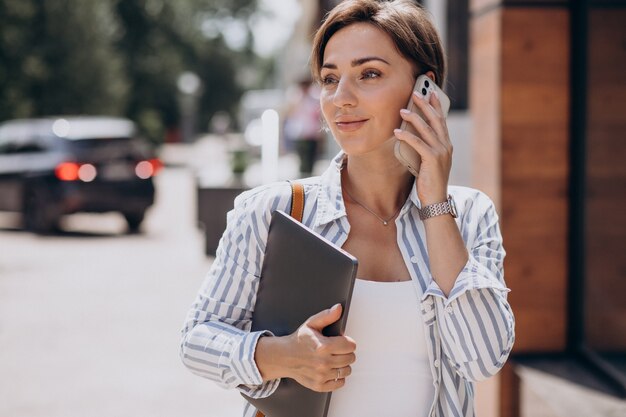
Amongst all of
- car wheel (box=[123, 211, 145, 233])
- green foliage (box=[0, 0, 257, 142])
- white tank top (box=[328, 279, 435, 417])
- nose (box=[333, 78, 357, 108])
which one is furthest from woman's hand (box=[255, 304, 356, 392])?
green foliage (box=[0, 0, 257, 142])

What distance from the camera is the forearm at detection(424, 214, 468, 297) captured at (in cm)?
202

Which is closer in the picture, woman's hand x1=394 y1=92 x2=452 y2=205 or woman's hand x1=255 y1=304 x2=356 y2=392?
woman's hand x1=255 y1=304 x2=356 y2=392

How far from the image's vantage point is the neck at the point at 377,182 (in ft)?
7.33

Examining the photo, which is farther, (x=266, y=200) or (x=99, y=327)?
(x=99, y=327)

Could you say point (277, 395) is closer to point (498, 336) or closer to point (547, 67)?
point (498, 336)

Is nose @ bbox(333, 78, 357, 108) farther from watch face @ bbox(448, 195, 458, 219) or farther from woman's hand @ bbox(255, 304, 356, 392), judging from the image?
woman's hand @ bbox(255, 304, 356, 392)

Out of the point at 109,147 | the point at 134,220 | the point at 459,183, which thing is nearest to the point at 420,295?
the point at 459,183

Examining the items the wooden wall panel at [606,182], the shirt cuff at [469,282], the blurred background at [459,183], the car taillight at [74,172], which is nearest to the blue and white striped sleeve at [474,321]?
the shirt cuff at [469,282]

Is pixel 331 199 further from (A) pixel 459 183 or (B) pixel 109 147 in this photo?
(B) pixel 109 147

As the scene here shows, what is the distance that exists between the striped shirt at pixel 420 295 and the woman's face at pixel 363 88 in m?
0.15

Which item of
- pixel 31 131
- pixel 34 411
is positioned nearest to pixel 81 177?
pixel 31 131

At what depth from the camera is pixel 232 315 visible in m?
2.09

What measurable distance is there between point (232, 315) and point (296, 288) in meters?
0.19

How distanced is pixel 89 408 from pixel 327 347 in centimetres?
411
